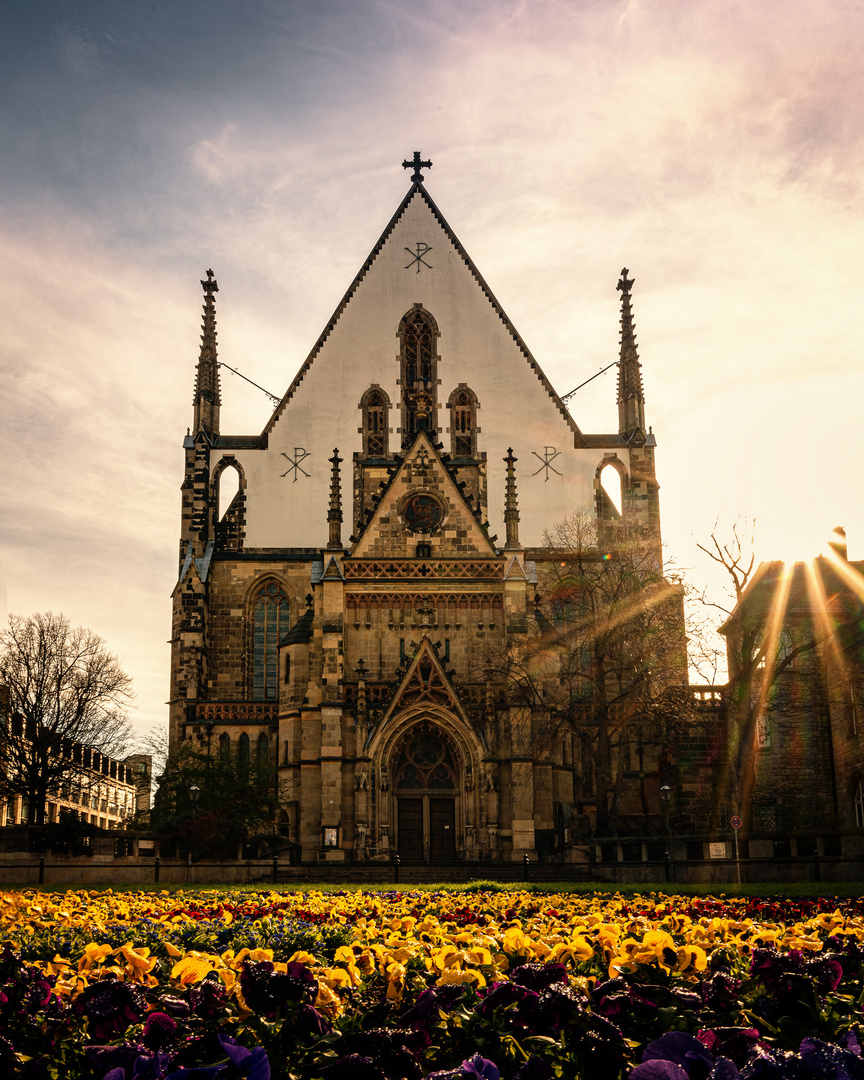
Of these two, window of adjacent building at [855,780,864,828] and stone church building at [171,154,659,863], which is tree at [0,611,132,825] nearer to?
stone church building at [171,154,659,863]

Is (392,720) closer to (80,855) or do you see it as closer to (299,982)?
(80,855)

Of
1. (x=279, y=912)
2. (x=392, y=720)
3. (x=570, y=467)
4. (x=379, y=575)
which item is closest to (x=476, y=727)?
(x=392, y=720)

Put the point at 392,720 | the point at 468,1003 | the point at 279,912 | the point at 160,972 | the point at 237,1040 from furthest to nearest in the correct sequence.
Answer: the point at 392,720, the point at 279,912, the point at 160,972, the point at 468,1003, the point at 237,1040

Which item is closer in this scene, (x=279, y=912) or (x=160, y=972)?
(x=160, y=972)

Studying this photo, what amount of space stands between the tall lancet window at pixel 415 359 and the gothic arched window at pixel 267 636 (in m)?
8.68

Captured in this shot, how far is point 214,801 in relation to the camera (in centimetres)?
3747

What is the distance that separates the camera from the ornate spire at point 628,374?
51.0m

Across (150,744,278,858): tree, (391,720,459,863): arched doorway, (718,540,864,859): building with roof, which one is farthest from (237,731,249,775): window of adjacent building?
(718,540,864,859): building with roof

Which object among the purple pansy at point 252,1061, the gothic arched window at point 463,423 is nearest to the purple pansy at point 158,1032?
the purple pansy at point 252,1061

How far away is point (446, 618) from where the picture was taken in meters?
41.7

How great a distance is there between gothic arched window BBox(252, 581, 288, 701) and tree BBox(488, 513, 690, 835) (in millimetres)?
11057

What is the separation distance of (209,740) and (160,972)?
39.0 m

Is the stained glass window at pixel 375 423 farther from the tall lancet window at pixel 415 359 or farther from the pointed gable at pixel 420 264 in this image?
the pointed gable at pixel 420 264

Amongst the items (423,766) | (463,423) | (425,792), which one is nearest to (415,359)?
(463,423)
